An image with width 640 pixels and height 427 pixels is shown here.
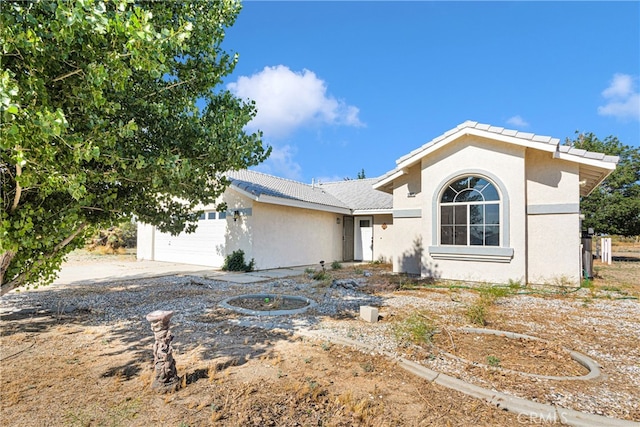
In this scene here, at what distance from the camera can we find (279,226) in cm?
1390

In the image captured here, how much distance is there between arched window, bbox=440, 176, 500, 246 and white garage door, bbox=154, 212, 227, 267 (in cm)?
876

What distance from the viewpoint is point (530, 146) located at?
30.6 feet

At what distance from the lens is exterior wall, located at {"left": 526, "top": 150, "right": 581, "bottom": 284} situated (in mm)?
9352

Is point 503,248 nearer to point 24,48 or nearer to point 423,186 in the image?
point 423,186

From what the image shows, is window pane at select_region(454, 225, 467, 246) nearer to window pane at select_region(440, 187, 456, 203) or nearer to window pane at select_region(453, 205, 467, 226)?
window pane at select_region(453, 205, 467, 226)

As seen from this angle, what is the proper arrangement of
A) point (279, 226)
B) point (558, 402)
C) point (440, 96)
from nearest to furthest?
point (558, 402) → point (279, 226) → point (440, 96)

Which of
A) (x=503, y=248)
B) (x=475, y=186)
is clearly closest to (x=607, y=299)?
(x=503, y=248)

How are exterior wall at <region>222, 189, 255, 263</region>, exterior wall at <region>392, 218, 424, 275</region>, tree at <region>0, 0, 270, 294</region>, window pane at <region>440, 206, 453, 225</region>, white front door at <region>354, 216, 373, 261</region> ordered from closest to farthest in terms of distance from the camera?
tree at <region>0, 0, 270, 294</region>
window pane at <region>440, 206, 453, 225</region>
exterior wall at <region>392, 218, 424, 275</region>
exterior wall at <region>222, 189, 255, 263</region>
white front door at <region>354, 216, 373, 261</region>

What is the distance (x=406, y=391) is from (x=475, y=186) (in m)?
8.58

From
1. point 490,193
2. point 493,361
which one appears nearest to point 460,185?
point 490,193

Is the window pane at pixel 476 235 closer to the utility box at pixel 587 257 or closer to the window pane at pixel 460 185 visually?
the window pane at pixel 460 185

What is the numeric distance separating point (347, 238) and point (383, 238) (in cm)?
223

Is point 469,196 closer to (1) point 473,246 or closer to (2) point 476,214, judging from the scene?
(2) point 476,214

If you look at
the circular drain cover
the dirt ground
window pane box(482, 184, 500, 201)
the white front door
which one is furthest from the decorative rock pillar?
the white front door
